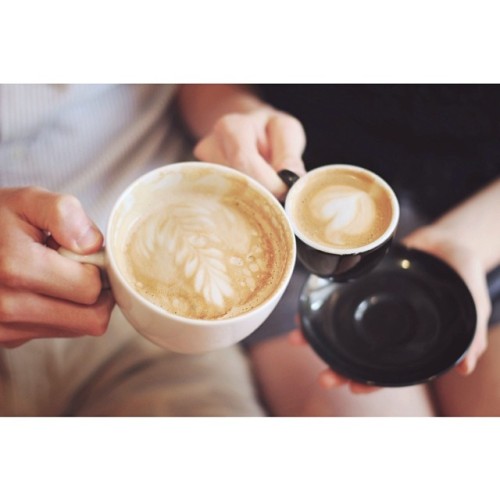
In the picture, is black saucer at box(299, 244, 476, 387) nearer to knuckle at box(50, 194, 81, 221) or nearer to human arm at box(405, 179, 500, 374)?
human arm at box(405, 179, 500, 374)

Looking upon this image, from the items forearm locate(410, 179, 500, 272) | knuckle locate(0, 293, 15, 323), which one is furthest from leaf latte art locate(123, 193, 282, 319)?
forearm locate(410, 179, 500, 272)

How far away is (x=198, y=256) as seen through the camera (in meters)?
0.54

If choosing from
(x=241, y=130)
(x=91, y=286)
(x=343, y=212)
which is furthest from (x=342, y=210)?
(x=91, y=286)

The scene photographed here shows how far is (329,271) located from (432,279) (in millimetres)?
135

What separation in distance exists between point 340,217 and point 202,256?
13cm

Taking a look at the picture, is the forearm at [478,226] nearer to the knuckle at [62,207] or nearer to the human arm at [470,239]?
the human arm at [470,239]

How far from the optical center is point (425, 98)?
26.2 inches

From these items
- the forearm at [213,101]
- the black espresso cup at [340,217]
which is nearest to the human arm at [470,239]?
the black espresso cup at [340,217]

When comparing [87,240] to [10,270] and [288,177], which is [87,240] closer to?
[10,270]

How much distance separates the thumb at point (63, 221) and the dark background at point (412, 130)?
0.24 metres
